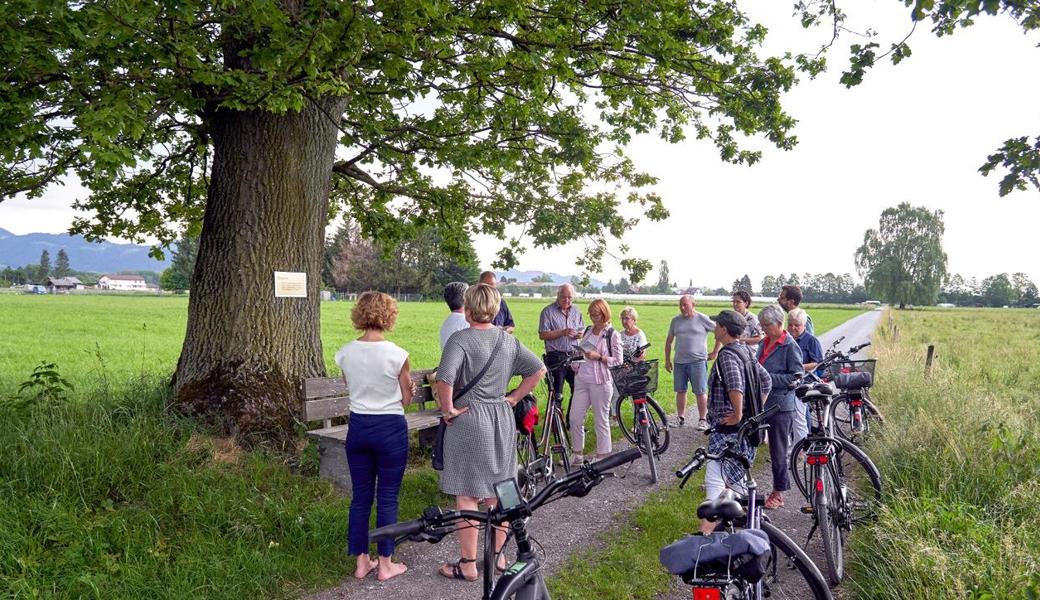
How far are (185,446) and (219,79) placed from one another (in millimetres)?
3217

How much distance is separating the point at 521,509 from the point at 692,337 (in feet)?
25.4

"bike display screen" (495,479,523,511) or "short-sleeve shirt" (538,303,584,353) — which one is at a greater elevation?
"short-sleeve shirt" (538,303,584,353)

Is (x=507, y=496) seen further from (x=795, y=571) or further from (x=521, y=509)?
(x=795, y=571)

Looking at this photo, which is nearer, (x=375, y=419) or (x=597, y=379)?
(x=375, y=419)

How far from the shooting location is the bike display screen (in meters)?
2.28

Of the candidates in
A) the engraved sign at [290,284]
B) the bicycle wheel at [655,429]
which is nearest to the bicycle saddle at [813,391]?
the bicycle wheel at [655,429]

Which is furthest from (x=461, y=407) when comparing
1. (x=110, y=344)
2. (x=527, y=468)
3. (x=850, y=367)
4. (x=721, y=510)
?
(x=110, y=344)

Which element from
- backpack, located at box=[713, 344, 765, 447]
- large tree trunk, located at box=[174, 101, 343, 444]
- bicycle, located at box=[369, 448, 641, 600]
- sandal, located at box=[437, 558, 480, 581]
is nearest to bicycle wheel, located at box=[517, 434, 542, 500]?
sandal, located at box=[437, 558, 480, 581]

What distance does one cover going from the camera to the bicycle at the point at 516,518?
2054mm

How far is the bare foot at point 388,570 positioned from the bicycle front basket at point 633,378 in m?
3.60

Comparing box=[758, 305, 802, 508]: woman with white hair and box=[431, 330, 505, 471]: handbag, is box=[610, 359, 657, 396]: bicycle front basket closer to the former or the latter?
box=[758, 305, 802, 508]: woman with white hair

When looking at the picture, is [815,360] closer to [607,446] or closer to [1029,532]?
[607,446]

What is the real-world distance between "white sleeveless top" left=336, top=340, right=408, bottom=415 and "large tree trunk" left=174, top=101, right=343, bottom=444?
2.47 m

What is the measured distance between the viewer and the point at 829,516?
459 centimetres
